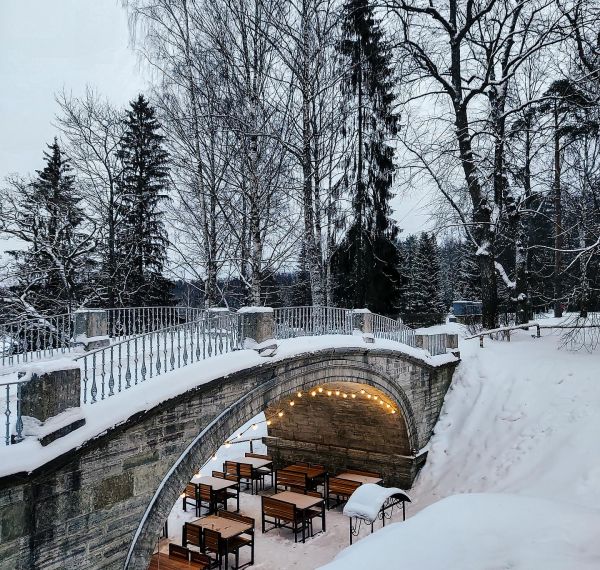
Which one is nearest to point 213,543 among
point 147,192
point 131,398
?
point 131,398

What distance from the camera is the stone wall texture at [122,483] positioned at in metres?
4.60

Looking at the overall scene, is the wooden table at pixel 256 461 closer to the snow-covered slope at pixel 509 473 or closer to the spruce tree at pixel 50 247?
the snow-covered slope at pixel 509 473

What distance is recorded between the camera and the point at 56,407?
488 centimetres

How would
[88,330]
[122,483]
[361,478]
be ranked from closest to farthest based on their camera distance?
[122,483], [88,330], [361,478]

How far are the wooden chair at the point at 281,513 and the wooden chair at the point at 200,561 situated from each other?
8.24 feet

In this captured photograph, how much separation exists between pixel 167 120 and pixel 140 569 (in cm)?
1120

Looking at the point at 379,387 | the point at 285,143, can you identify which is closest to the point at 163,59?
the point at 285,143

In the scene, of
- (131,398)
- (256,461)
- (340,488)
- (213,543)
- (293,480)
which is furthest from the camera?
(256,461)

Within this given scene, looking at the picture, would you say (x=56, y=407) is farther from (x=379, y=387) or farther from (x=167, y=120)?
(x=167, y=120)

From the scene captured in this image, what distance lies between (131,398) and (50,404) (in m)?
1.05

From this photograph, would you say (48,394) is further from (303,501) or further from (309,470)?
(309,470)

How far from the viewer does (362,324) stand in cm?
1128

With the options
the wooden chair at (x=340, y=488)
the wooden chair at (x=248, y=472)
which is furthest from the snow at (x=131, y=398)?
the wooden chair at (x=248, y=472)

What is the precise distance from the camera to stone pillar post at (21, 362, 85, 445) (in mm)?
4754
